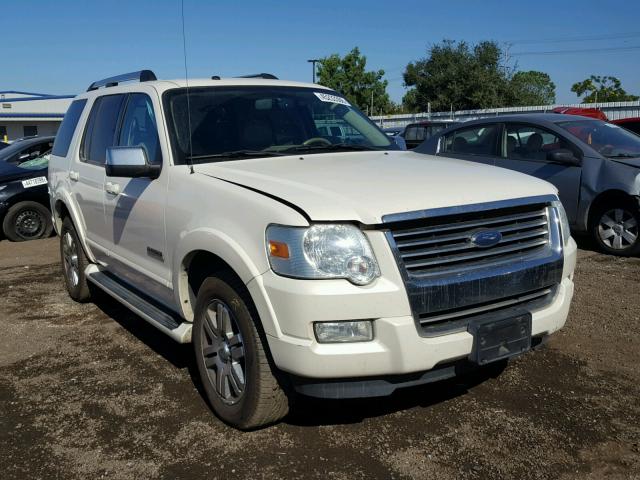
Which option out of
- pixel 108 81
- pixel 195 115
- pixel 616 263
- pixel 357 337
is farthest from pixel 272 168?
pixel 616 263

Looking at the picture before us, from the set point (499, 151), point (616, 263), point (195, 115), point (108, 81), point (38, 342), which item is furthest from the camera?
point (499, 151)

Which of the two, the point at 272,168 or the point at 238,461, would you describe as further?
the point at 272,168

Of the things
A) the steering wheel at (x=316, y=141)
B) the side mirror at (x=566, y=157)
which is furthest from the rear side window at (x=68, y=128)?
the side mirror at (x=566, y=157)

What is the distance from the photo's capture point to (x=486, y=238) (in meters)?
3.07

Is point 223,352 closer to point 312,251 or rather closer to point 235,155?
point 312,251

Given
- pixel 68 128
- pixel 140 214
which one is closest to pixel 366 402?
pixel 140 214

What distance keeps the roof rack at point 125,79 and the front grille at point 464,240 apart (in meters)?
2.79

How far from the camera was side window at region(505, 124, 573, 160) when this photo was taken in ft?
25.7

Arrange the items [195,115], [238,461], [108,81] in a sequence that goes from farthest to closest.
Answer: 1. [108,81]
2. [195,115]
3. [238,461]

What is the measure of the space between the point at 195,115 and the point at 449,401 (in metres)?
2.40

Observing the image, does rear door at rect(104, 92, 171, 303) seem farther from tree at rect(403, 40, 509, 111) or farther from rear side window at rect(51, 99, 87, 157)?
tree at rect(403, 40, 509, 111)

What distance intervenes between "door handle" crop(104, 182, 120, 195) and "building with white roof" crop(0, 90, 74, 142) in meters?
51.8

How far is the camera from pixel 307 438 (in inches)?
131

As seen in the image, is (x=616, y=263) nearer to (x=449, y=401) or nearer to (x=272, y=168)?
(x=449, y=401)
